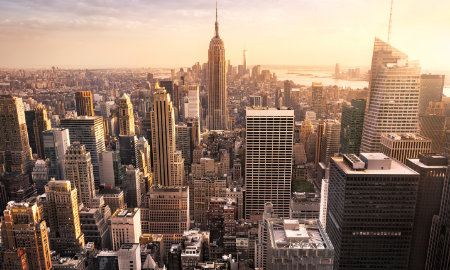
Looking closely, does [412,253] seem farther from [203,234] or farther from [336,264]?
[203,234]

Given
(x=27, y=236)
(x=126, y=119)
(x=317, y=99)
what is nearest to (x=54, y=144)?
(x=126, y=119)

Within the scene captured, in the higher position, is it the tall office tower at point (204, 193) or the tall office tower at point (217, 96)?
the tall office tower at point (217, 96)

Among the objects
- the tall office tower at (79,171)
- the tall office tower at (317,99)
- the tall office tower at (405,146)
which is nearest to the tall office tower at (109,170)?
the tall office tower at (79,171)

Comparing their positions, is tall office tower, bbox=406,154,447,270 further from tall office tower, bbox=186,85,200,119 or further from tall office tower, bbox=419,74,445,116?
tall office tower, bbox=186,85,200,119

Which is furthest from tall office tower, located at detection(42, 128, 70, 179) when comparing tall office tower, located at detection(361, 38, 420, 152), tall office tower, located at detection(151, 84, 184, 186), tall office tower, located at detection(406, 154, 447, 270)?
tall office tower, located at detection(406, 154, 447, 270)

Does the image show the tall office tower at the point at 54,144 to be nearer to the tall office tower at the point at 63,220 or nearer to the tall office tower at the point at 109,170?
the tall office tower at the point at 109,170
